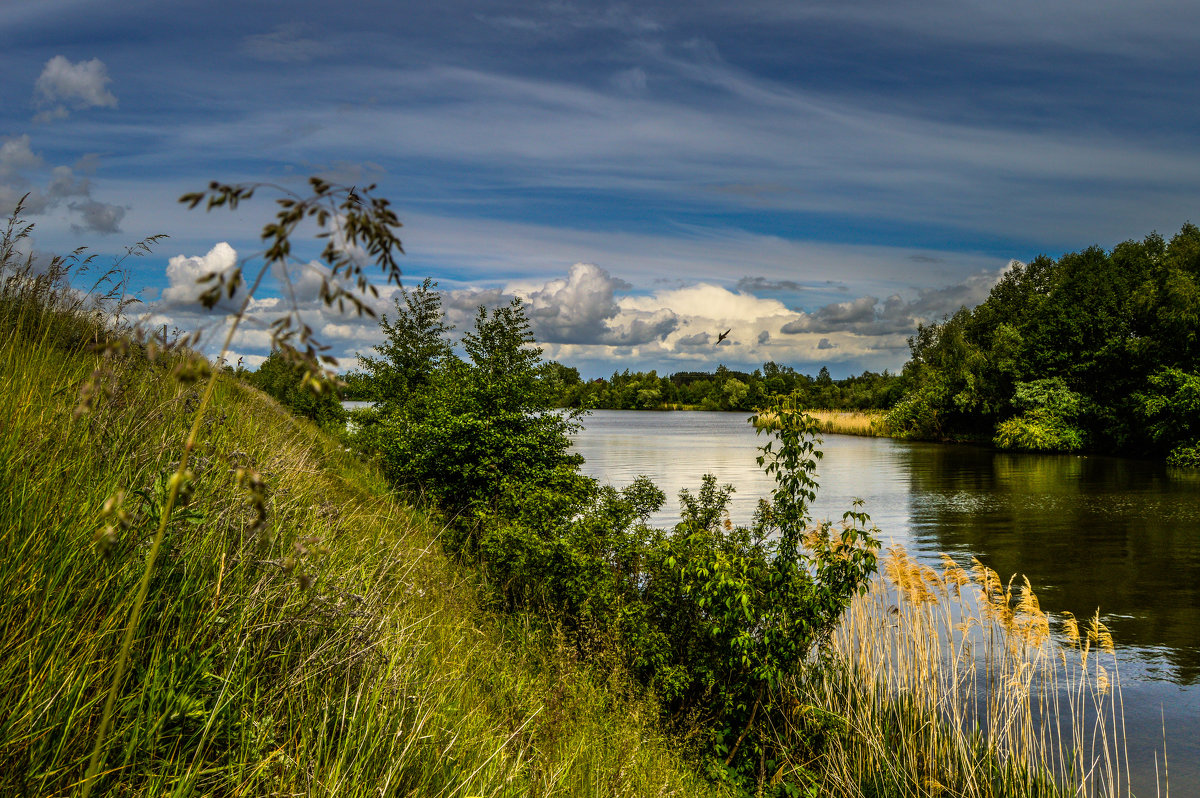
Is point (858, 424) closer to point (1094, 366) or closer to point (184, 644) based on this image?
point (1094, 366)

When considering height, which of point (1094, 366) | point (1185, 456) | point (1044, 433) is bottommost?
point (1185, 456)

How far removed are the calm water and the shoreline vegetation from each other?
1126mm

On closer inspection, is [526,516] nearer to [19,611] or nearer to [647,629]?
[647,629]

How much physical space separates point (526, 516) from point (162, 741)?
30.1 ft

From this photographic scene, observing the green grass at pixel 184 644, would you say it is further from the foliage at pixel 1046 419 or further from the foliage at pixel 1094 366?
the foliage at pixel 1046 419

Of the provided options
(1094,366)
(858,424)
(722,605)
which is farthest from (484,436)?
(858,424)

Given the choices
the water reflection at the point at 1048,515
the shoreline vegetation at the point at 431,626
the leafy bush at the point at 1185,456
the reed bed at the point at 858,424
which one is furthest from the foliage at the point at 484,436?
the reed bed at the point at 858,424

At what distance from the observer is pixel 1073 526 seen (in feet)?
80.0

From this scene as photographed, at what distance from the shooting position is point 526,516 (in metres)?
12.0

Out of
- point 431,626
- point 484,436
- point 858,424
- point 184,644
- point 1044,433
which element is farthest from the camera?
point 858,424

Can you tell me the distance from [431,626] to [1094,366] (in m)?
59.8

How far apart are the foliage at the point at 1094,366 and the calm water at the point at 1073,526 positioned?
3.63m

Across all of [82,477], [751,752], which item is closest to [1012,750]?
[751,752]

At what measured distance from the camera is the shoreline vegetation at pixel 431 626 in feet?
9.04
